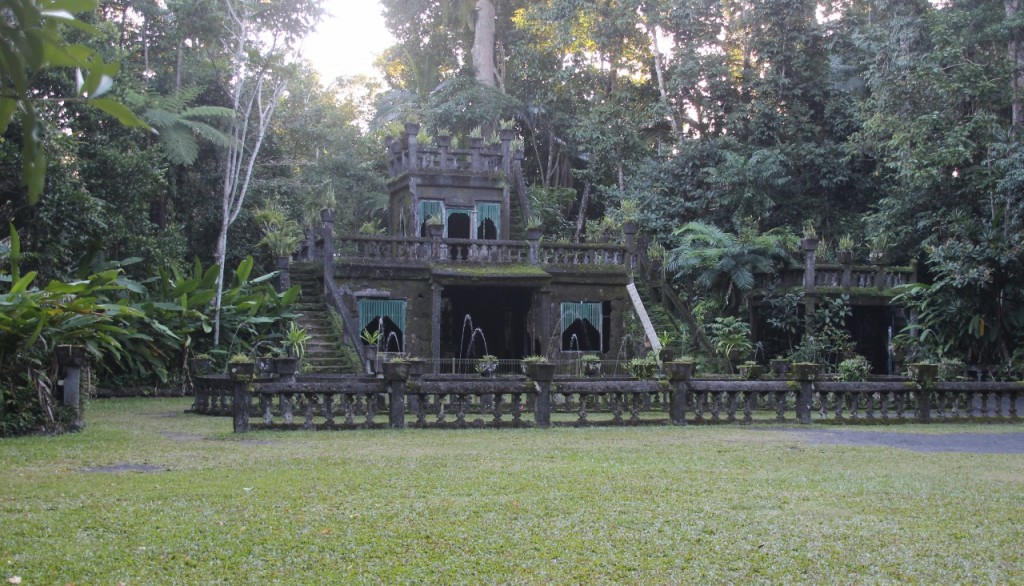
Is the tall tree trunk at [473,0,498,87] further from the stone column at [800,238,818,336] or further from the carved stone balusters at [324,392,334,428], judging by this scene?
the carved stone balusters at [324,392,334,428]

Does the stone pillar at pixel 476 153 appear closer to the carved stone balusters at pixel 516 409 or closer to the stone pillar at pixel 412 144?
the stone pillar at pixel 412 144

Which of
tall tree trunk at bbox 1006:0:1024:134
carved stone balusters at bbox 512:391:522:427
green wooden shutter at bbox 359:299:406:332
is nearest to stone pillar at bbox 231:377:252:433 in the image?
carved stone balusters at bbox 512:391:522:427

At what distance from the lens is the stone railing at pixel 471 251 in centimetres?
2236

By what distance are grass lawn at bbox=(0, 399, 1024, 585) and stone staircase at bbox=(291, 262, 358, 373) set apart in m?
8.52

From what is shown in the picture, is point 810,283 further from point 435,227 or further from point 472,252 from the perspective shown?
point 435,227

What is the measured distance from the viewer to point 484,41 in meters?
35.2

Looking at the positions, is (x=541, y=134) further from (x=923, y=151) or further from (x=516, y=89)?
(x=923, y=151)

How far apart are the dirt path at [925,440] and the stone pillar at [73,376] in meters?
8.85

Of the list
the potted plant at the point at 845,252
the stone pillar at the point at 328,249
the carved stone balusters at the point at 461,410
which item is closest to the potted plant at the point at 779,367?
the carved stone balusters at the point at 461,410

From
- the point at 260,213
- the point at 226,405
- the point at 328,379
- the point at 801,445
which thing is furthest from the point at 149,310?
the point at 801,445

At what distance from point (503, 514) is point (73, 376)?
753 cm

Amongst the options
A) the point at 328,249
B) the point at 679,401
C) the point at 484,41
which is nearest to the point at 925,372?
the point at 679,401

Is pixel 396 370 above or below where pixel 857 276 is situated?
below

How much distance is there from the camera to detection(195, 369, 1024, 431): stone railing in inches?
499
